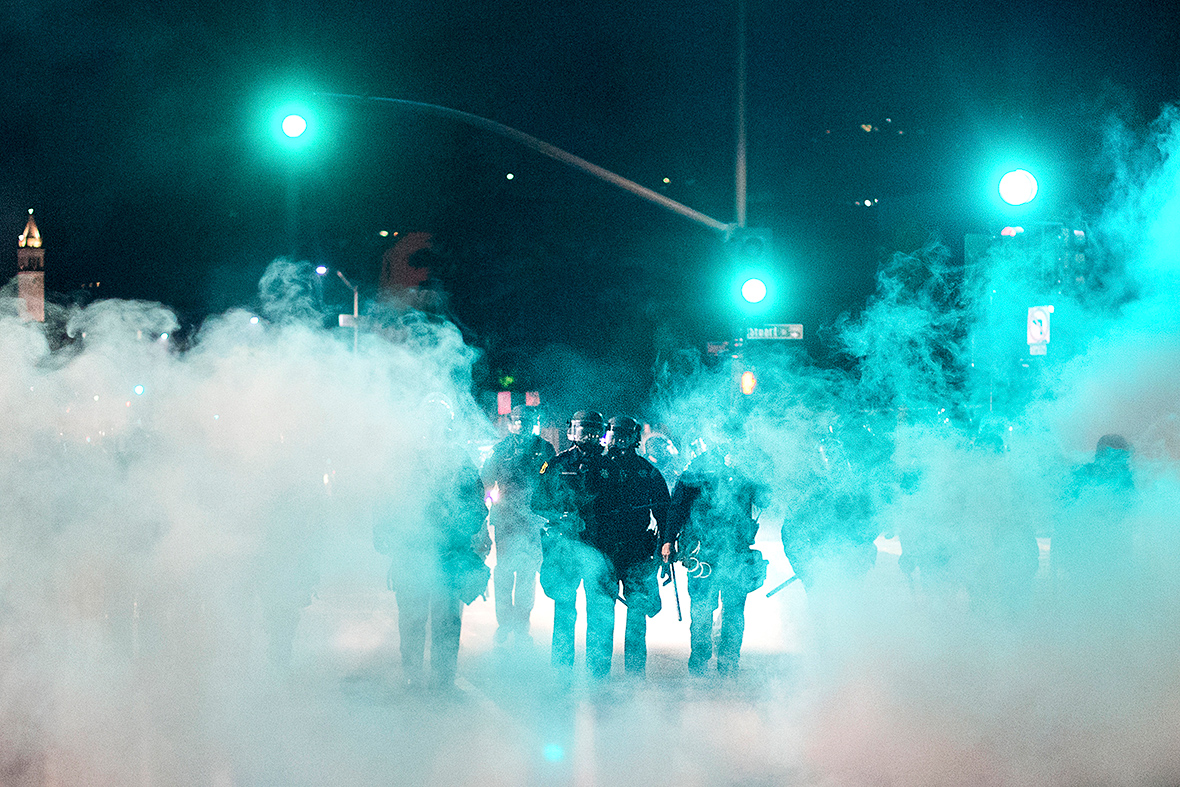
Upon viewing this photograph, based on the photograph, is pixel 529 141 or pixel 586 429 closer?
pixel 586 429

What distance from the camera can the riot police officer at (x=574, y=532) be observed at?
6516 millimetres

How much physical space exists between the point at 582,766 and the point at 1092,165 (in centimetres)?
618

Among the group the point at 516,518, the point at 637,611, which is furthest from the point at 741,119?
the point at 637,611

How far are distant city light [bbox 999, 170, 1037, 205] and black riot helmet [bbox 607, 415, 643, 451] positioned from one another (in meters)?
2.88

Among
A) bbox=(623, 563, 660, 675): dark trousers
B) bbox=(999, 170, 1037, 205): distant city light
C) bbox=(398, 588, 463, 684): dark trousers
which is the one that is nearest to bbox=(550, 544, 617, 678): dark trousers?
bbox=(623, 563, 660, 675): dark trousers

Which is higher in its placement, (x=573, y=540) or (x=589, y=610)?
(x=573, y=540)

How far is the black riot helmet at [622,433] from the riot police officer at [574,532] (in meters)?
0.09

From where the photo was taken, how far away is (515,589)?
7805 mm

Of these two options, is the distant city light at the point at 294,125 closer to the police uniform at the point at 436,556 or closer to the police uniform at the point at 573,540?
the police uniform at the point at 436,556

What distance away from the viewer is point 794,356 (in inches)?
430

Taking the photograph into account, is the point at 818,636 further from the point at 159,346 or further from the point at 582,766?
the point at 159,346

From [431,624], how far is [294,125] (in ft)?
14.4

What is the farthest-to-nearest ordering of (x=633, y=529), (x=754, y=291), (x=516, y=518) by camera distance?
(x=754, y=291) → (x=516, y=518) → (x=633, y=529)

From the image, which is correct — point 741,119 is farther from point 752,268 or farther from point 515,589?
point 515,589
